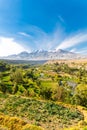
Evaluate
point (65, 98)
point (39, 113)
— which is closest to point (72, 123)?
point (39, 113)

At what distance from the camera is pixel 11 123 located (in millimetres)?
31031

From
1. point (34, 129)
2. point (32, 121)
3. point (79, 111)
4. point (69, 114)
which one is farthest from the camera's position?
point (79, 111)

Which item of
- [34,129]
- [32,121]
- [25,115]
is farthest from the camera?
[25,115]

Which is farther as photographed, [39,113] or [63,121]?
[39,113]

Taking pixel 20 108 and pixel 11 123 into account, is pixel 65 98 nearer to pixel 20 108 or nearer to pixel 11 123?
pixel 20 108

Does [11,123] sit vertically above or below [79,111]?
above

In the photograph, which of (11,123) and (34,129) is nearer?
(34,129)

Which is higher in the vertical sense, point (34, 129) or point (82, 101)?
point (34, 129)

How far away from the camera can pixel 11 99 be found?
54.3 meters

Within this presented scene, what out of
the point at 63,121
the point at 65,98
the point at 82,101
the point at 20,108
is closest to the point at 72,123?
the point at 63,121

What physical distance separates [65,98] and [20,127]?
4643cm

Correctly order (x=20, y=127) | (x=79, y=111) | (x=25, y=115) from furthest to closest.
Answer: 1. (x=79, y=111)
2. (x=25, y=115)
3. (x=20, y=127)

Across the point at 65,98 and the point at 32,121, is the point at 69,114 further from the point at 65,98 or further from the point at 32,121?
the point at 65,98

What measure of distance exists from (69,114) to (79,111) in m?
4.68
